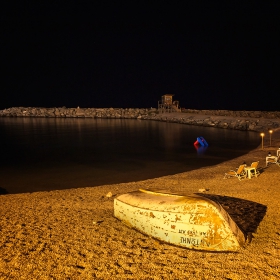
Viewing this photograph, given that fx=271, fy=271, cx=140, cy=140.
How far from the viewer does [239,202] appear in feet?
26.2

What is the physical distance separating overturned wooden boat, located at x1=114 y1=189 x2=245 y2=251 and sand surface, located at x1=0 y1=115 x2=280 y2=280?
0.52 ft

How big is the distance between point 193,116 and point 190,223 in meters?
40.8

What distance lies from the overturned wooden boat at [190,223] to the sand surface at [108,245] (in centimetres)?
16

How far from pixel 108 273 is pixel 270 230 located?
3.66 meters

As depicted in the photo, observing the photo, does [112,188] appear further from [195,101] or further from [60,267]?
[195,101]

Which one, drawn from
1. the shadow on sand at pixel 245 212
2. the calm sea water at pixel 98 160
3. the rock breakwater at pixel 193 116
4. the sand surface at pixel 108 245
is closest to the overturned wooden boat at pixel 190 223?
the sand surface at pixel 108 245

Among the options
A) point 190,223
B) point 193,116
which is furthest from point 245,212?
point 193,116

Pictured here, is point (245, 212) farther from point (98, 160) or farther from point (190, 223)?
point (98, 160)

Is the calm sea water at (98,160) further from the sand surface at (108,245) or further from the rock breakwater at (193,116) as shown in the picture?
the rock breakwater at (193,116)

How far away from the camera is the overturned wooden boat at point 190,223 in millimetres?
5020

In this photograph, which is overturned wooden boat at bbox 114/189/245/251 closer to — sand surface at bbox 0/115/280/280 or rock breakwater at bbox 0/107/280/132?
sand surface at bbox 0/115/280/280

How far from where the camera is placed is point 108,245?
5.51 meters

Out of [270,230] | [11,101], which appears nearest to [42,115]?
[11,101]

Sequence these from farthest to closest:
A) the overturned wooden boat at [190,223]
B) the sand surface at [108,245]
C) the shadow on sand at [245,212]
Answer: the shadow on sand at [245,212] < the overturned wooden boat at [190,223] < the sand surface at [108,245]
